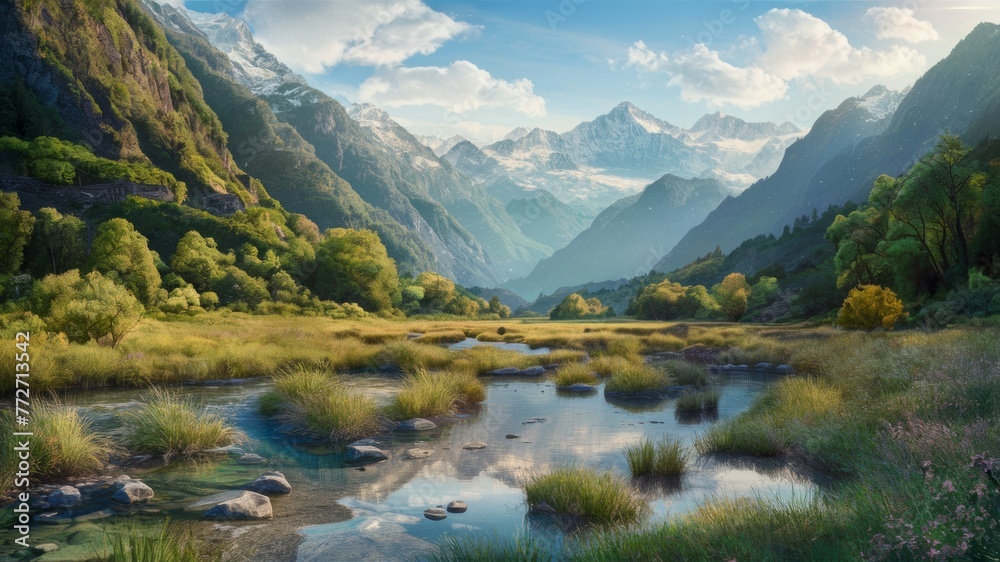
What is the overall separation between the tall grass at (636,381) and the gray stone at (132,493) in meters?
19.8

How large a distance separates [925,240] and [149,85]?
154m

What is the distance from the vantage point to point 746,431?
16.1 meters

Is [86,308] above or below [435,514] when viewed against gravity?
above

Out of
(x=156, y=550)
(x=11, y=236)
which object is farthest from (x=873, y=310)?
(x=11, y=236)

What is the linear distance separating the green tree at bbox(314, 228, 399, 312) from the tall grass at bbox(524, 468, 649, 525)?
87292mm

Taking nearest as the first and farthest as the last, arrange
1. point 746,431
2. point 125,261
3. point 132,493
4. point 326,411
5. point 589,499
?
point 589,499, point 132,493, point 746,431, point 326,411, point 125,261

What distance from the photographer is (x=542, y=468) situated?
1461cm

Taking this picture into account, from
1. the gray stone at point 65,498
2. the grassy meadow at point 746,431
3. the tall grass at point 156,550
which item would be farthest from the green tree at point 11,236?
the tall grass at point 156,550

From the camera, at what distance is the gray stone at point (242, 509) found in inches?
432

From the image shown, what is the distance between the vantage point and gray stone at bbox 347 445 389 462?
1573 centimetres

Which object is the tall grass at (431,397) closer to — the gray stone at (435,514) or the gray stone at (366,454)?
the gray stone at (366,454)

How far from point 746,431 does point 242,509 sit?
12.7m

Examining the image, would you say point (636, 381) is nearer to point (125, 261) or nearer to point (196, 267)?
point (125, 261)

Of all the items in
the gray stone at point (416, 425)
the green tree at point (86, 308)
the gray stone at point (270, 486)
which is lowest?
the gray stone at point (416, 425)
